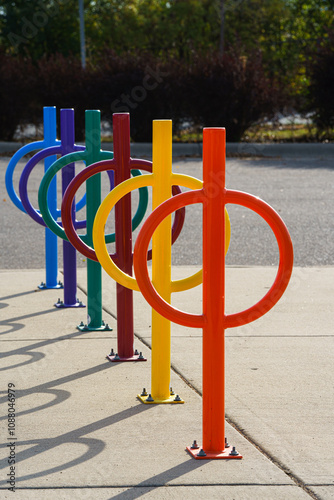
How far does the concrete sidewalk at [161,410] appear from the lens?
3.05 m

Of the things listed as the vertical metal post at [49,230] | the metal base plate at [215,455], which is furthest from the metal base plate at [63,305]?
the metal base plate at [215,455]

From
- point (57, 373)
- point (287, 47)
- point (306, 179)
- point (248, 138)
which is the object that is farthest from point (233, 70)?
point (57, 373)

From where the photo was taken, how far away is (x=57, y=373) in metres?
4.41

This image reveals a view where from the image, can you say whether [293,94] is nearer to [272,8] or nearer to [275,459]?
[272,8]

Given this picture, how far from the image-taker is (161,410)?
3877mm

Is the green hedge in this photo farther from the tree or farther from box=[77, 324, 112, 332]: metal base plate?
box=[77, 324, 112, 332]: metal base plate

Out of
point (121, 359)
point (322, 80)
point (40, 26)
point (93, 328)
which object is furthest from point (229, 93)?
point (40, 26)

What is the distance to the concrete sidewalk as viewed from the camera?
3.05 meters

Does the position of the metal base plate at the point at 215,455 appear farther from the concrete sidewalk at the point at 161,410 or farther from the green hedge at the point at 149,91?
the green hedge at the point at 149,91

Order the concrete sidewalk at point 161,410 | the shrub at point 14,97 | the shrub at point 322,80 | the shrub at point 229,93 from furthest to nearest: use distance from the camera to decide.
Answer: the shrub at point 14,97 → the shrub at point 322,80 → the shrub at point 229,93 → the concrete sidewalk at point 161,410

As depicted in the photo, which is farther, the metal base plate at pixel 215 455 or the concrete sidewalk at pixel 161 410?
the metal base plate at pixel 215 455

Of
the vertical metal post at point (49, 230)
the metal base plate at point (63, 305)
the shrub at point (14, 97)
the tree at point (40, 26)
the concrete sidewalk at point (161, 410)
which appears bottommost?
the concrete sidewalk at point (161, 410)

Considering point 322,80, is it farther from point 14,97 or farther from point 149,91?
point 14,97

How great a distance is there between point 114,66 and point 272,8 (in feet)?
31.2
